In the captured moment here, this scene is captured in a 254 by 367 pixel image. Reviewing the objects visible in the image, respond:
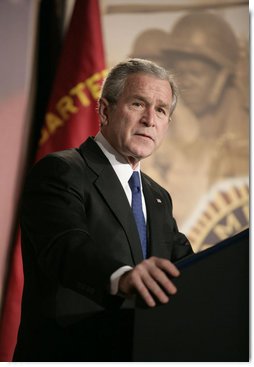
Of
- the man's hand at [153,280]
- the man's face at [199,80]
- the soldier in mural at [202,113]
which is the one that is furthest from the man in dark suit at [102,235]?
the man's face at [199,80]

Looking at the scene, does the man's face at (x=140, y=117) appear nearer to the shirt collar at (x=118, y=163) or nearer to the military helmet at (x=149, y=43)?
the shirt collar at (x=118, y=163)

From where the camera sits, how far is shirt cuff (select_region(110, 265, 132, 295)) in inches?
44.9

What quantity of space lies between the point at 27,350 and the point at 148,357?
483 mm

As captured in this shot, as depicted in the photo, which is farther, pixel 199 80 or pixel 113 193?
pixel 199 80

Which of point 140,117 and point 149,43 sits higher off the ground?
point 149,43

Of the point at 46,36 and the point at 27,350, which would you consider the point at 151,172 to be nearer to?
the point at 46,36

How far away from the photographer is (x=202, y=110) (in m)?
3.60

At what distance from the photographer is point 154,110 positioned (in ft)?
5.64

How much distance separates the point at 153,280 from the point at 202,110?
8.68ft

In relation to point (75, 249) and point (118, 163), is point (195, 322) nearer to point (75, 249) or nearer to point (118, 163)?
point (75, 249)

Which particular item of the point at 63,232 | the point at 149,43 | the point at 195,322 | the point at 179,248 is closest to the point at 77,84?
the point at 149,43

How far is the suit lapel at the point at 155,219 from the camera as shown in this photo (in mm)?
1602

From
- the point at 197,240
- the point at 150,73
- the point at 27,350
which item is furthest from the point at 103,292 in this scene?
the point at 197,240

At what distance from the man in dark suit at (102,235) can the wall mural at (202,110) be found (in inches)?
65.9
